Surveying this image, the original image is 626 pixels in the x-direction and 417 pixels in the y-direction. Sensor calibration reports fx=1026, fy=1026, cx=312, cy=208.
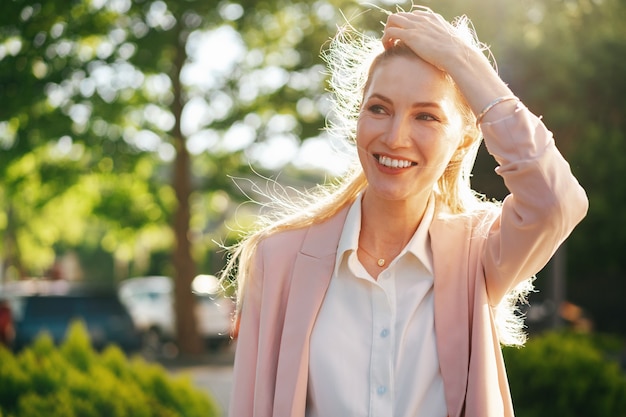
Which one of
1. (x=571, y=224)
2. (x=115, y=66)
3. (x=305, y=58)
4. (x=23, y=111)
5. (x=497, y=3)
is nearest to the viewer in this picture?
(x=571, y=224)

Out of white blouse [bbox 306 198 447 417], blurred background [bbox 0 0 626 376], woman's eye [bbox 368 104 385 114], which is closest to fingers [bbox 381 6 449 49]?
woman's eye [bbox 368 104 385 114]

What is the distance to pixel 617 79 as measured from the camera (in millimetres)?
20859

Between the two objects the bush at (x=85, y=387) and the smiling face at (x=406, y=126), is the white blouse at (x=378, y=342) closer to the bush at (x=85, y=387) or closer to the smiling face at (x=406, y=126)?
the smiling face at (x=406, y=126)

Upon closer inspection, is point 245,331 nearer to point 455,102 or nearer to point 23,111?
point 455,102

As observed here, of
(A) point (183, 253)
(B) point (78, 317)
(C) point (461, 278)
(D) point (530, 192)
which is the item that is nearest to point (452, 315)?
(C) point (461, 278)

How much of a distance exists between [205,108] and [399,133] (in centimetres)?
1608

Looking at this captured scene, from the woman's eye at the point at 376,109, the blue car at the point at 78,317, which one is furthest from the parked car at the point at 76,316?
the woman's eye at the point at 376,109

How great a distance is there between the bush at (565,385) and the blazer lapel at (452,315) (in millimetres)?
4891

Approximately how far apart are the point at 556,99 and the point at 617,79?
4.87 feet

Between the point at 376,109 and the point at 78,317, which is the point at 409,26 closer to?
the point at 376,109

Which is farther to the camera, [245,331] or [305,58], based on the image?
[305,58]

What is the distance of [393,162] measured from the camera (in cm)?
235

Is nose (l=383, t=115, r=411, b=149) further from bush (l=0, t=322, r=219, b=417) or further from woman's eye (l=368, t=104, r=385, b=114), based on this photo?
bush (l=0, t=322, r=219, b=417)

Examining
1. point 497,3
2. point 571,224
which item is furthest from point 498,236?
point 497,3
